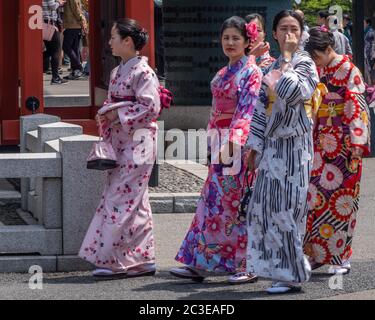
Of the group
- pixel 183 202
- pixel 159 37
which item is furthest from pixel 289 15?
pixel 159 37

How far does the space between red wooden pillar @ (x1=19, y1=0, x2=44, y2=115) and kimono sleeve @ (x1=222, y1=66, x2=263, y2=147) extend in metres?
4.55

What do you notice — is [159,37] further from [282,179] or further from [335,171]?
[282,179]

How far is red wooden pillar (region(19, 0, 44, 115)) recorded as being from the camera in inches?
463

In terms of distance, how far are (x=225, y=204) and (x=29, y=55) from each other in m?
4.71

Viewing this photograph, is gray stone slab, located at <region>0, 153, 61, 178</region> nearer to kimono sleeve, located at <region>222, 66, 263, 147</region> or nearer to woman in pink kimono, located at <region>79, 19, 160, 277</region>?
woman in pink kimono, located at <region>79, 19, 160, 277</region>

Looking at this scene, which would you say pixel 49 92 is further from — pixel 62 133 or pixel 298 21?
pixel 298 21

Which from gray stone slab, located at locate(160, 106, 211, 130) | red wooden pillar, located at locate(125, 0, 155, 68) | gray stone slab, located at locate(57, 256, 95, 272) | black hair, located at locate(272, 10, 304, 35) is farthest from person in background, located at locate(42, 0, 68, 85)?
black hair, located at locate(272, 10, 304, 35)

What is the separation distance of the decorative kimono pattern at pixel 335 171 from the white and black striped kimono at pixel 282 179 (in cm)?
71

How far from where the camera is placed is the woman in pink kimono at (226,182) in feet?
25.1

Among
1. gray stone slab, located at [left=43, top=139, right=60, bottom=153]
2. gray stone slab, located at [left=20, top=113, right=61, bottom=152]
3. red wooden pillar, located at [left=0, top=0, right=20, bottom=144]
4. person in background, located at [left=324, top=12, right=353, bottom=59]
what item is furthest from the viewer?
person in background, located at [left=324, top=12, right=353, bottom=59]

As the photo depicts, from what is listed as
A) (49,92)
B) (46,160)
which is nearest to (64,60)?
(49,92)

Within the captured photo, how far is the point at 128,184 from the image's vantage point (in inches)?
308

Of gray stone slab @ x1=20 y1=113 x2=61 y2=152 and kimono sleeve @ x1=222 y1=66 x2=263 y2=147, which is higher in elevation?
kimono sleeve @ x1=222 y1=66 x2=263 y2=147
